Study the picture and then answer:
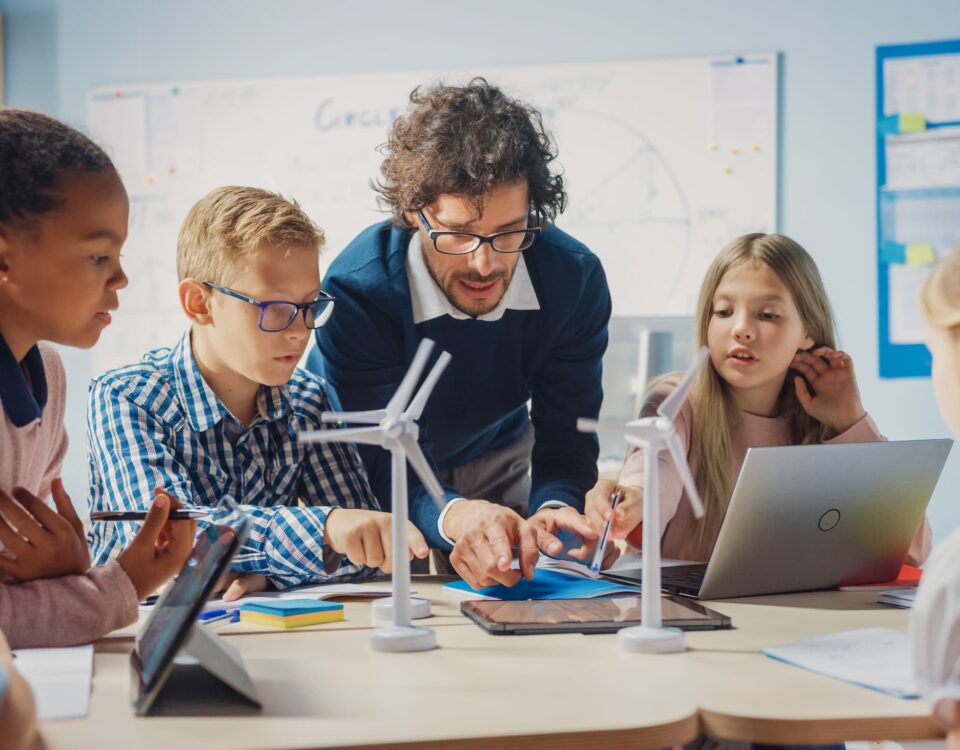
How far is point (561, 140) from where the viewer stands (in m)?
3.80

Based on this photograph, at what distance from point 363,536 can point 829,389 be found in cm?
104

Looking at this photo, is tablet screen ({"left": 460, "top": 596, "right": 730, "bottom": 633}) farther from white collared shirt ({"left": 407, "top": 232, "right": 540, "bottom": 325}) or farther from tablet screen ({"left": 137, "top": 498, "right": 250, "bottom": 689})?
white collared shirt ({"left": 407, "top": 232, "right": 540, "bottom": 325})

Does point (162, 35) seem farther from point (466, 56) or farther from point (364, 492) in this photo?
point (364, 492)

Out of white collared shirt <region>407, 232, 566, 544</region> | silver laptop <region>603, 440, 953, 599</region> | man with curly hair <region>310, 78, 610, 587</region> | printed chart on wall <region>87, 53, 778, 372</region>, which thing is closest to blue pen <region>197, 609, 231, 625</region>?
man with curly hair <region>310, 78, 610, 587</region>

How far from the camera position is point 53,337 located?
129 cm

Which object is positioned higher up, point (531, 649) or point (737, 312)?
point (737, 312)

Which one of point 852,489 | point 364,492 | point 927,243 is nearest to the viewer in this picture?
point 852,489

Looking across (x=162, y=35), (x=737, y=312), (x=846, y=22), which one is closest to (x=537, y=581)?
(x=737, y=312)

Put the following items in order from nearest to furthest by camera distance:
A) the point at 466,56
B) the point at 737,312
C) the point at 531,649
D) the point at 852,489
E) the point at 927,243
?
the point at 531,649 < the point at 852,489 < the point at 737,312 < the point at 927,243 < the point at 466,56

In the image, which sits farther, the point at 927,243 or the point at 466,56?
the point at 466,56

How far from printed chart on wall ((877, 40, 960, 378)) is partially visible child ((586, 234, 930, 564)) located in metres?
1.65

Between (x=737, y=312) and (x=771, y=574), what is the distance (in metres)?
0.69

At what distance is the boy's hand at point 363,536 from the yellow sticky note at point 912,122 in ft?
9.26

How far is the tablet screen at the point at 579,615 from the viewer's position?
50.2 inches
